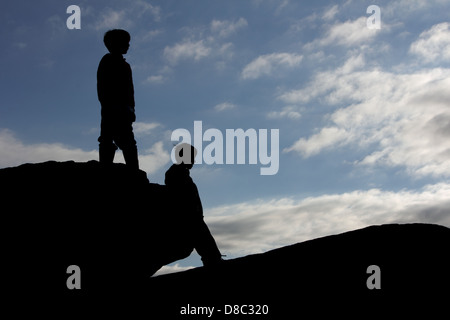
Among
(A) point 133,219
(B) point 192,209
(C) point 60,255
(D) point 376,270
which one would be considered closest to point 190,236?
(B) point 192,209

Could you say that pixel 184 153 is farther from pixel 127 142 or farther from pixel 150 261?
pixel 150 261

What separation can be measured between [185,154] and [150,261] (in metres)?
2.33

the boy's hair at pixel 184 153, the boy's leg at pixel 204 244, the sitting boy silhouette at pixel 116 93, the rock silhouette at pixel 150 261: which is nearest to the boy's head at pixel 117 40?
the sitting boy silhouette at pixel 116 93

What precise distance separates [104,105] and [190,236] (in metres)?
3.27

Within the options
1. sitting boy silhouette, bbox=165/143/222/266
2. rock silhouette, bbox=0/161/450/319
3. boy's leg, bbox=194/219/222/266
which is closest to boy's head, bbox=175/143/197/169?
sitting boy silhouette, bbox=165/143/222/266

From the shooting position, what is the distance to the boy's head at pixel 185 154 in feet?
33.8

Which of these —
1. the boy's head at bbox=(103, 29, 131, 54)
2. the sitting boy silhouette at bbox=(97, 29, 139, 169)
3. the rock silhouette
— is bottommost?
the rock silhouette

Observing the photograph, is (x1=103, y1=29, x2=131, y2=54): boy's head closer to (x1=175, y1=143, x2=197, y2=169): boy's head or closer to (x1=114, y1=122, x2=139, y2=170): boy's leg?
(x1=114, y1=122, x2=139, y2=170): boy's leg

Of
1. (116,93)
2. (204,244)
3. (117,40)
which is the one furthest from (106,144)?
(204,244)

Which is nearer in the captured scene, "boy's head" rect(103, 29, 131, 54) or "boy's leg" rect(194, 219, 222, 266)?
"boy's head" rect(103, 29, 131, 54)

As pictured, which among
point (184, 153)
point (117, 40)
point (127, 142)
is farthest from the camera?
point (184, 153)

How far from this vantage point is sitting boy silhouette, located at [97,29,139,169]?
973 centimetres

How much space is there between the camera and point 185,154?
10297mm
